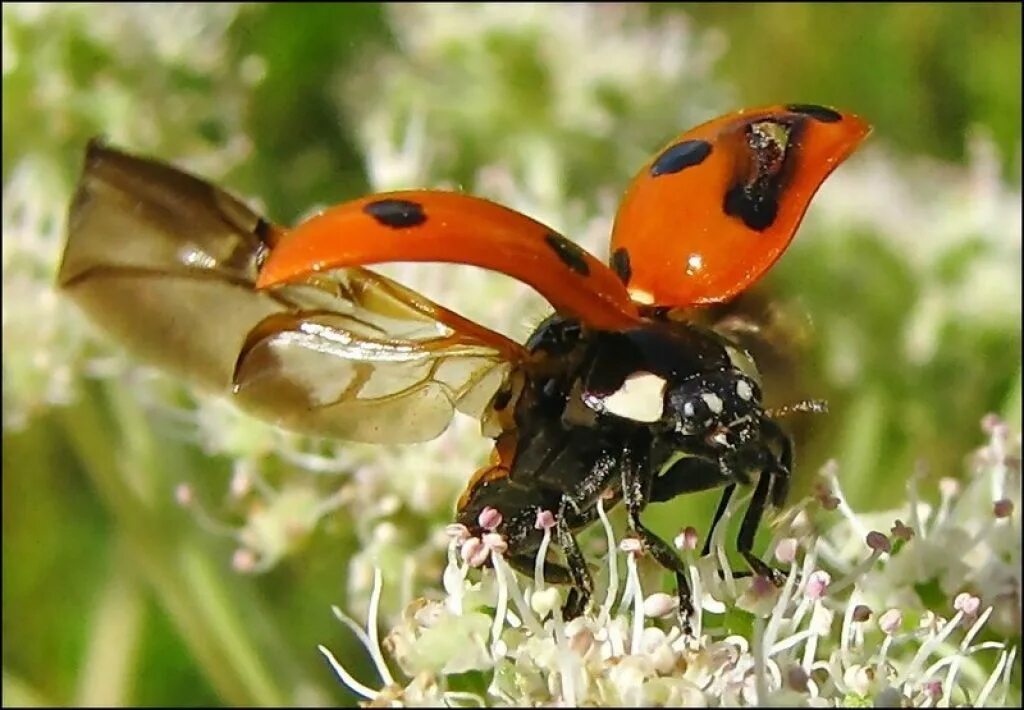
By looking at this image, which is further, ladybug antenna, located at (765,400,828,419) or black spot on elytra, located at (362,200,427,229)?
ladybug antenna, located at (765,400,828,419)

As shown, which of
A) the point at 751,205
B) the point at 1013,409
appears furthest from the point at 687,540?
the point at 1013,409

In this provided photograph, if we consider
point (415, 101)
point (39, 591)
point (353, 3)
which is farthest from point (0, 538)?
point (353, 3)

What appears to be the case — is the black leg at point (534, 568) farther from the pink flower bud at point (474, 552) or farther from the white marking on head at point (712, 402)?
the white marking on head at point (712, 402)

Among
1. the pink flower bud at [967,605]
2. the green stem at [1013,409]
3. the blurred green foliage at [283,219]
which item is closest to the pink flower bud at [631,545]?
the pink flower bud at [967,605]

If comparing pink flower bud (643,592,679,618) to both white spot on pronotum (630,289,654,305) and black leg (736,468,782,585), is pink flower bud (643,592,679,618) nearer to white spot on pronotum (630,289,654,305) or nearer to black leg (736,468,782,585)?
black leg (736,468,782,585)

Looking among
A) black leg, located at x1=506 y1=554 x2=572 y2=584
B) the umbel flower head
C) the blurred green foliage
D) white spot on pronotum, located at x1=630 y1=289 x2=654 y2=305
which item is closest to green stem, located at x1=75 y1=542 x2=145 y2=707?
the blurred green foliage

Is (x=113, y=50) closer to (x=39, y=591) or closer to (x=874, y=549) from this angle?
(x=39, y=591)

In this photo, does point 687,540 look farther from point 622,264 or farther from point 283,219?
point 283,219
